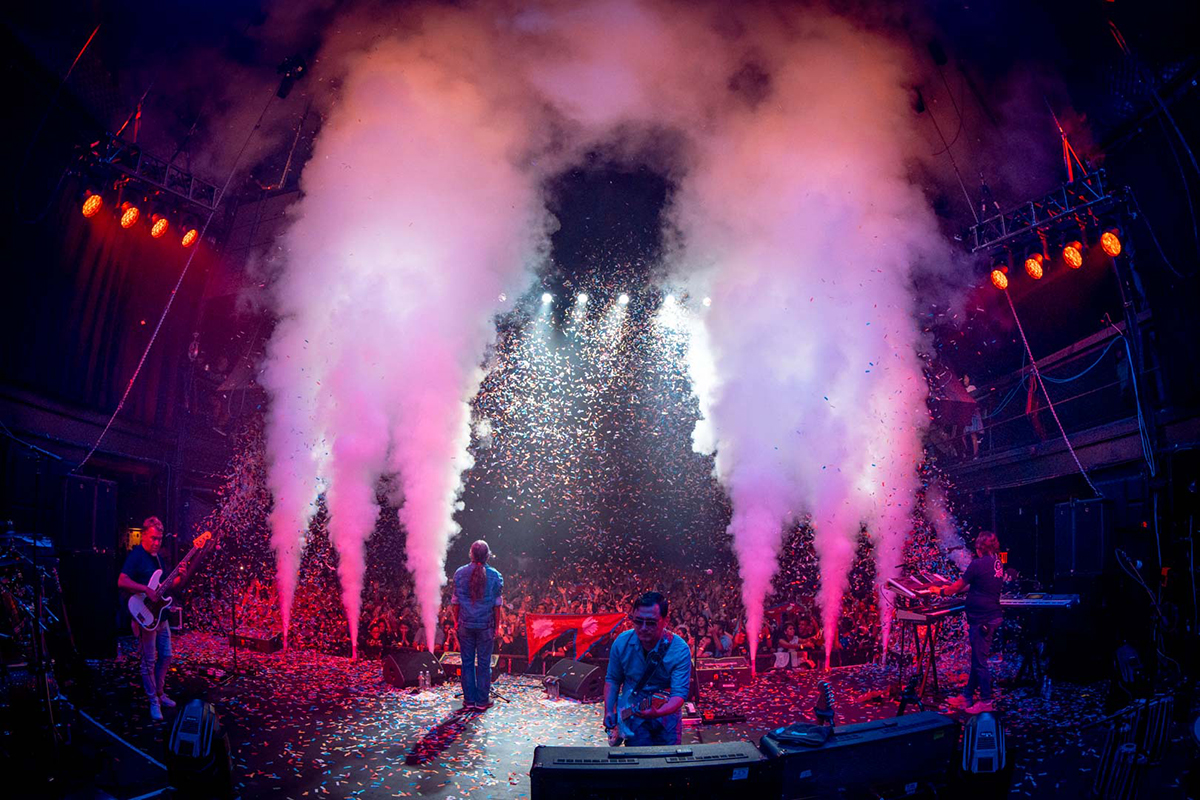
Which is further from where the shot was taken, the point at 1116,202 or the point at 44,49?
the point at 1116,202

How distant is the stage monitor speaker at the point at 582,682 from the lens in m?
8.20

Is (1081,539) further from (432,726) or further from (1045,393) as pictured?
(432,726)

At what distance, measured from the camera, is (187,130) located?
39.5 ft

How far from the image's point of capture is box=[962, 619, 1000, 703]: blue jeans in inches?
296

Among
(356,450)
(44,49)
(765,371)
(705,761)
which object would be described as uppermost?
(44,49)

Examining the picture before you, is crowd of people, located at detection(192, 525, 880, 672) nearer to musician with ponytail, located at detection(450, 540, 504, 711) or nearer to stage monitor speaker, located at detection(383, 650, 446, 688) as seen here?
stage monitor speaker, located at detection(383, 650, 446, 688)

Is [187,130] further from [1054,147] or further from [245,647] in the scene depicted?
[1054,147]

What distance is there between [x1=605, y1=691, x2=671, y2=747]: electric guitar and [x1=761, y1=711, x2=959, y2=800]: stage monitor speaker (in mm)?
738

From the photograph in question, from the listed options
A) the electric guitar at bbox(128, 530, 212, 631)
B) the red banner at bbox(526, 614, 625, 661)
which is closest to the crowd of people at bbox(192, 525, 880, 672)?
the red banner at bbox(526, 614, 625, 661)

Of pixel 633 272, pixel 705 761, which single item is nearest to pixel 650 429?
pixel 633 272

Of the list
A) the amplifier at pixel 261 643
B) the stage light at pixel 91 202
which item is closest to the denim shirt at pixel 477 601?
the amplifier at pixel 261 643

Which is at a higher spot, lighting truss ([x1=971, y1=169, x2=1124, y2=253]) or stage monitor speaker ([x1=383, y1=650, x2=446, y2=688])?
lighting truss ([x1=971, y1=169, x2=1124, y2=253])

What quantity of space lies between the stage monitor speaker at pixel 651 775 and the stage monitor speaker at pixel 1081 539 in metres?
7.46

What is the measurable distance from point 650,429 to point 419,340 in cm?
698
